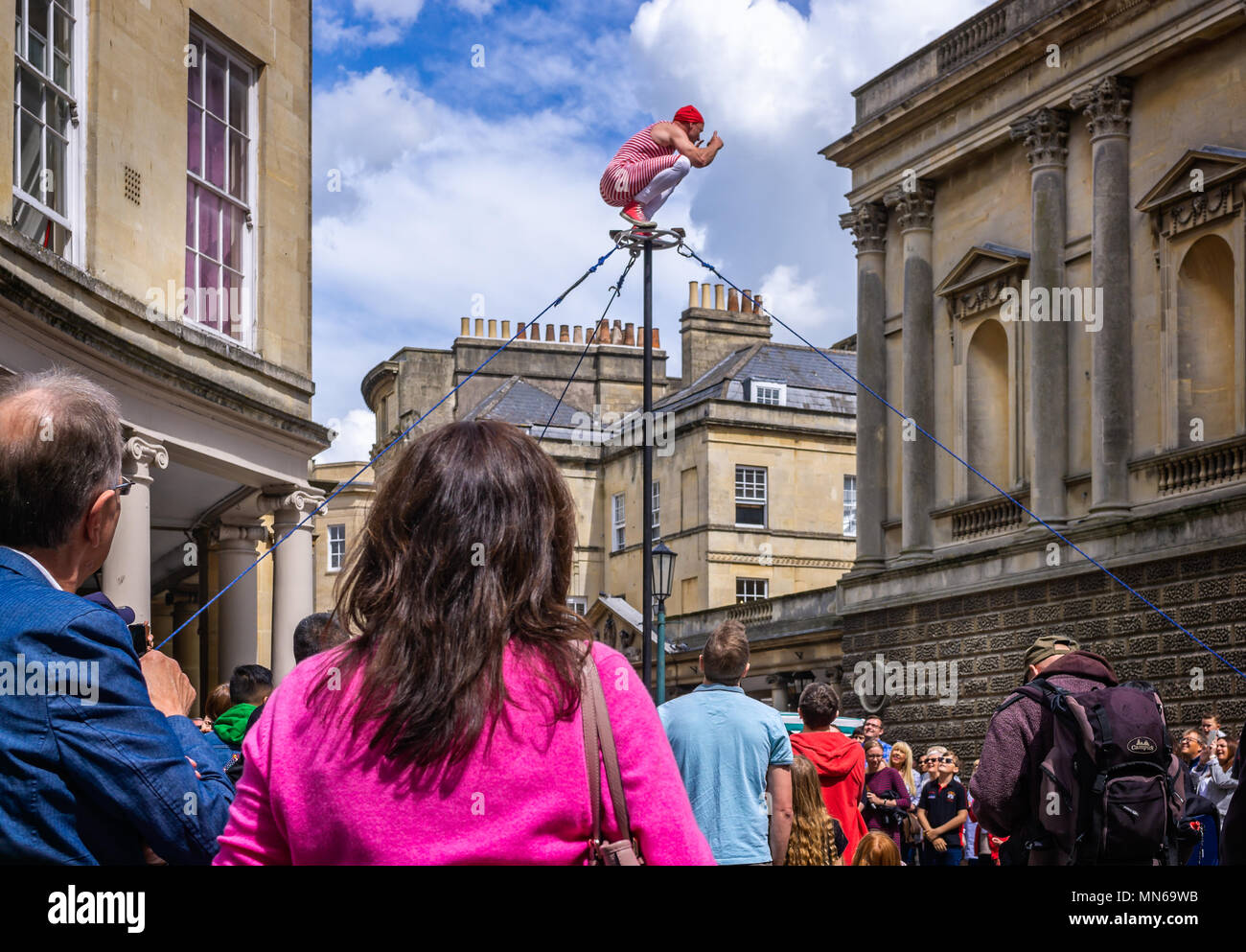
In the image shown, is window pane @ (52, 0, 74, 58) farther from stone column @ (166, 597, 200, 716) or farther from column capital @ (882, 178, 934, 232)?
column capital @ (882, 178, 934, 232)

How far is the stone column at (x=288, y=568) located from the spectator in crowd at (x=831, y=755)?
25.5 ft

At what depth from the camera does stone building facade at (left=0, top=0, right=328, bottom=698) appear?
37.5 ft

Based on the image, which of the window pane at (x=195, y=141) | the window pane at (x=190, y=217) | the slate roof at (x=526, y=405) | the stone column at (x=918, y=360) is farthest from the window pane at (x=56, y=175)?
the slate roof at (x=526, y=405)

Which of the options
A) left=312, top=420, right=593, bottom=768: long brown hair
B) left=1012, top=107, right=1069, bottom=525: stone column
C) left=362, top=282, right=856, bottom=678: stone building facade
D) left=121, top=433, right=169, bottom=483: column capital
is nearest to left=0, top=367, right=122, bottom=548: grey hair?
left=312, top=420, right=593, bottom=768: long brown hair

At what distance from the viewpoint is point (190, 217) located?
546 inches

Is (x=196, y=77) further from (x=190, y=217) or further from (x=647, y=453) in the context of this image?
(x=647, y=453)

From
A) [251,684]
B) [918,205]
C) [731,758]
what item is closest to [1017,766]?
[731,758]

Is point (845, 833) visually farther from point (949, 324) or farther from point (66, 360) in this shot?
point (949, 324)

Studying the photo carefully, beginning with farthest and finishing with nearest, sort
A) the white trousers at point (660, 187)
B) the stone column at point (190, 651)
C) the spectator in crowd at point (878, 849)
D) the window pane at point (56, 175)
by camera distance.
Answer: the stone column at point (190, 651) < the white trousers at point (660, 187) < the window pane at point (56, 175) < the spectator in crowd at point (878, 849)

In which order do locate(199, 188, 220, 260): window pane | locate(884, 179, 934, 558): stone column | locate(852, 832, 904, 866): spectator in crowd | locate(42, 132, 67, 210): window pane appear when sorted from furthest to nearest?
locate(884, 179, 934, 558): stone column → locate(199, 188, 220, 260): window pane → locate(42, 132, 67, 210): window pane → locate(852, 832, 904, 866): spectator in crowd

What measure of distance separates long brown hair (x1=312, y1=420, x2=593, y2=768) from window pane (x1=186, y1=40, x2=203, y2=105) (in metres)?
12.5

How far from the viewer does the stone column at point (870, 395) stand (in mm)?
28672

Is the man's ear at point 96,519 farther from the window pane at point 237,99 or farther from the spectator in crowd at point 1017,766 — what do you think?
the window pane at point 237,99

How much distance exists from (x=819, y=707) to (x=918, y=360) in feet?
66.7
